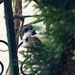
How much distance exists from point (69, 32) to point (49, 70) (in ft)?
0.33

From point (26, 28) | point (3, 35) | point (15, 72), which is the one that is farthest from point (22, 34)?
point (3, 35)

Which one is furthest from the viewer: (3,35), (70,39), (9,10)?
(3,35)

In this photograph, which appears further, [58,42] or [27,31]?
[27,31]

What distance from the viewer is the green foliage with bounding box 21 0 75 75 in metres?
0.27

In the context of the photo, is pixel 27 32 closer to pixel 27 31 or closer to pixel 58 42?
pixel 27 31

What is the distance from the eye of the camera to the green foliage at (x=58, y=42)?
0.27 metres

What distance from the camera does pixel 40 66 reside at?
0.32m

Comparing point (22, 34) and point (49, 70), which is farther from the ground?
point (22, 34)

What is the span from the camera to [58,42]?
0.28m

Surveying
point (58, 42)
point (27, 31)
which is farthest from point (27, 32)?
point (58, 42)

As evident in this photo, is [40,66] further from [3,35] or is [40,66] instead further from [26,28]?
A: [3,35]

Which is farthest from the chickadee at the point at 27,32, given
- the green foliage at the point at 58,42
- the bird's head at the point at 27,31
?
the green foliage at the point at 58,42

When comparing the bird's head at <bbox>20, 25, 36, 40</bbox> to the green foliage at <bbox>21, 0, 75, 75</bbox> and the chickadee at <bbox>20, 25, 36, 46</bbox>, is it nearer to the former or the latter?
the chickadee at <bbox>20, 25, 36, 46</bbox>

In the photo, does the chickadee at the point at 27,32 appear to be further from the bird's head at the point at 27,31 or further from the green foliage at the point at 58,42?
the green foliage at the point at 58,42
